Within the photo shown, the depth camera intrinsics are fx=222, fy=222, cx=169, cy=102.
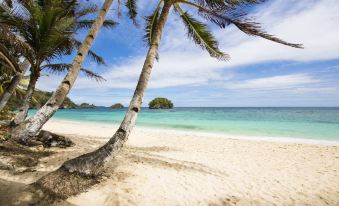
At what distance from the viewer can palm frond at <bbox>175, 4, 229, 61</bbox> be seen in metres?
6.47

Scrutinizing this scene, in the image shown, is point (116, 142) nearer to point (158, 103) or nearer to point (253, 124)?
point (253, 124)

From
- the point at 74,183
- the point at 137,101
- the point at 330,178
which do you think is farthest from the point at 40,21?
the point at 330,178

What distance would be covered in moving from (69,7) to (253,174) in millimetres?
10349

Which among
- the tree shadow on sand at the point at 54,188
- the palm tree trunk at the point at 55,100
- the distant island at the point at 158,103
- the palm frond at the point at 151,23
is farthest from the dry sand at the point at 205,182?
the distant island at the point at 158,103

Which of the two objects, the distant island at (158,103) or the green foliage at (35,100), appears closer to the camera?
the green foliage at (35,100)

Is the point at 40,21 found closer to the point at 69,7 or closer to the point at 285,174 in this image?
the point at 69,7

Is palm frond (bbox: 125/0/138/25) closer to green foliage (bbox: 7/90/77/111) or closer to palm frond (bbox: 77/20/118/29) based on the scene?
palm frond (bbox: 77/20/118/29)

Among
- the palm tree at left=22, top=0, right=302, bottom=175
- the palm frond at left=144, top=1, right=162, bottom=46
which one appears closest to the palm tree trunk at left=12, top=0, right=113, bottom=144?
the palm tree at left=22, top=0, right=302, bottom=175

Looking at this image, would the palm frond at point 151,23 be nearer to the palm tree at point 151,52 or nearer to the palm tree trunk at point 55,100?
the palm tree at point 151,52

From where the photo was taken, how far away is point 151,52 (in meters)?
4.96

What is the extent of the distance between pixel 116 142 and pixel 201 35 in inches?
158

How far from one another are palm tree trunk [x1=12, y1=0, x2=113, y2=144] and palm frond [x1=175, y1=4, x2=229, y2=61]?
8.22 feet

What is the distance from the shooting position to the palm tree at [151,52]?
14.0 feet

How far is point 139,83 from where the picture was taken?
186 inches
